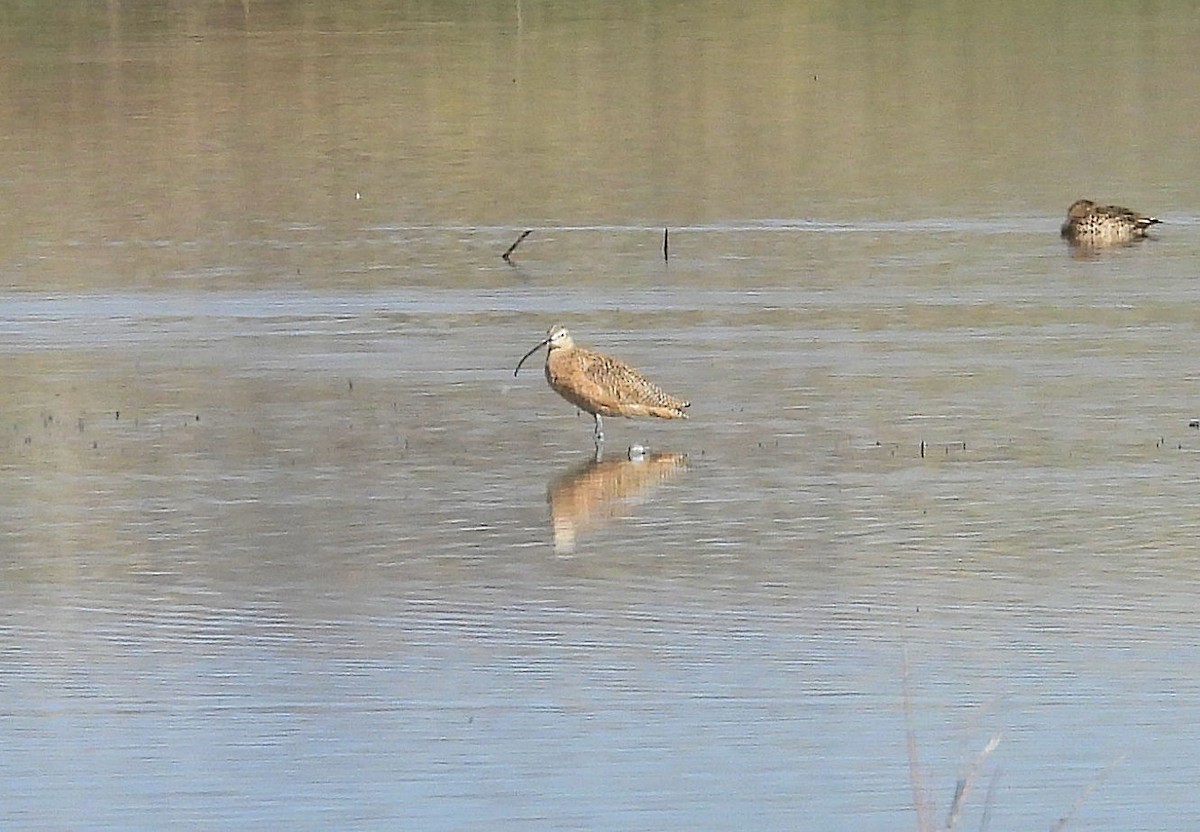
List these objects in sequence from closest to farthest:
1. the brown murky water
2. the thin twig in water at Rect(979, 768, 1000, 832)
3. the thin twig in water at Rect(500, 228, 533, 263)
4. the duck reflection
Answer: the thin twig in water at Rect(979, 768, 1000, 832) → the brown murky water → the duck reflection → the thin twig in water at Rect(500, 228, 533, 263)

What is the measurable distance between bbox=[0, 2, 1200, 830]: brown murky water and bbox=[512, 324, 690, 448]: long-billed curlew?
0.13 metres

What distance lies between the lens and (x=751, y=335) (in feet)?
41.9

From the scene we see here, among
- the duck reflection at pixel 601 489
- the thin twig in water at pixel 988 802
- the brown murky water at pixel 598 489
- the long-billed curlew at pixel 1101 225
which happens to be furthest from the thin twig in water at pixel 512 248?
the thin twig in water at pixel 988 802

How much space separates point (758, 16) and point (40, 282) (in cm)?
2296

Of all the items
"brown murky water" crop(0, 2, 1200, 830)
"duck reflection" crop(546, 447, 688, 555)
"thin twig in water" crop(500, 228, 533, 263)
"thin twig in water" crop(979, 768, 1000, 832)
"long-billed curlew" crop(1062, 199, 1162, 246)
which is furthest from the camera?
"long-billed curlew" crop(1062, 199, 1162, 246)

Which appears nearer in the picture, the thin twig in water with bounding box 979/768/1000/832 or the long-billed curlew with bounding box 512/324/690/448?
the thin twig in water with bounding box 979/768/1000/832

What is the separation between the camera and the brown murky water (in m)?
6.29

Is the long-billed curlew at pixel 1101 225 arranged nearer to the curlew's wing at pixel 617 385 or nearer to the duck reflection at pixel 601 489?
the curlew's wing at pixel 617 385

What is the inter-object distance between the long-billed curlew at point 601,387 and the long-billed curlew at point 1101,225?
5.94 metres

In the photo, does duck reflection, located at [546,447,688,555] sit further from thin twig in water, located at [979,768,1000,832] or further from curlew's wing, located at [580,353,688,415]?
thin twig in water, located at [979,768,1000,832]

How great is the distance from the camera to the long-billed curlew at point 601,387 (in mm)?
10320

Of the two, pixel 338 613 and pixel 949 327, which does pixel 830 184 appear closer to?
pixel 949 327

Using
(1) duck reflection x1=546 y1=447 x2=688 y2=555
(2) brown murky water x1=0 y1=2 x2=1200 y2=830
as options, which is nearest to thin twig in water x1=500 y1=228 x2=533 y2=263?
(2) brown murky water x1=0 y1=2 x2=1200 y2=830

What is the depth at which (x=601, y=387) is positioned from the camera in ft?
33.9
